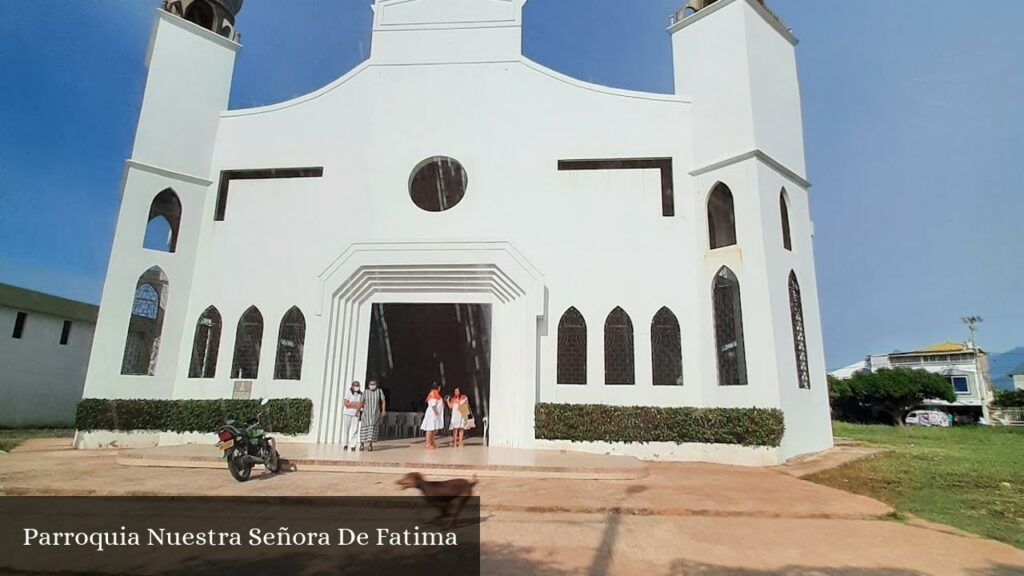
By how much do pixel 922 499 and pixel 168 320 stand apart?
13.8 metres

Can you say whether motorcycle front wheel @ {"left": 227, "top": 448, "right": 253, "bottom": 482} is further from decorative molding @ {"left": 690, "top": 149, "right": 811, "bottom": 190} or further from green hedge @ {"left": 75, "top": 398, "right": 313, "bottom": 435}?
decorative molding @ {"left": 690, "top": 149, "right": 811, "bottom": 190}

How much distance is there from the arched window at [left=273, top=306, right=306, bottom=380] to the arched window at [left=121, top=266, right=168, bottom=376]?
2.68 meters

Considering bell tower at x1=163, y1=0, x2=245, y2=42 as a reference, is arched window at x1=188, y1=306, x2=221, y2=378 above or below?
below

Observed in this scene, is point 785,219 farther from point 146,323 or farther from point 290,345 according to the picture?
→ point 146,323

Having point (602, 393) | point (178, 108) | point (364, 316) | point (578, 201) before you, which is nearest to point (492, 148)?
point (578, 201)

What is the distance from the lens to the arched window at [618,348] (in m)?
10.9

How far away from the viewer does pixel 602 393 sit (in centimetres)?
1082

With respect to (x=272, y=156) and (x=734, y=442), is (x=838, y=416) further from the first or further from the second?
(x=272, y=156)

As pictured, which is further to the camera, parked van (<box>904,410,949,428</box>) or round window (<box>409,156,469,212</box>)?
parked van (<box>904,410,949,428</box>)

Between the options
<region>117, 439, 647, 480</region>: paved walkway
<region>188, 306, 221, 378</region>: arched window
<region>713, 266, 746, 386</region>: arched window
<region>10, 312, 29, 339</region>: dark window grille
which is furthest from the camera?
<region>10, 312, 29, 339</region>: dark window grille

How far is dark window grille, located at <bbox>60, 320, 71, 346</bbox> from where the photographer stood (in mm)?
18938

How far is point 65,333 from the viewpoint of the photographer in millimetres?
19125

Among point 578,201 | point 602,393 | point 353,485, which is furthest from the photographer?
point 578,201

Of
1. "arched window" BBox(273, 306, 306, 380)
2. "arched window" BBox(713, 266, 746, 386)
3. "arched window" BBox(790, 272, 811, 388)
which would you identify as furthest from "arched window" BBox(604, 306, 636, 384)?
"arched window" BBox(273, 306, 306, 380)
